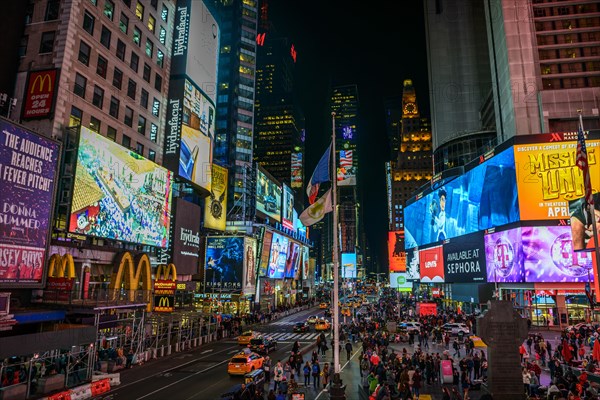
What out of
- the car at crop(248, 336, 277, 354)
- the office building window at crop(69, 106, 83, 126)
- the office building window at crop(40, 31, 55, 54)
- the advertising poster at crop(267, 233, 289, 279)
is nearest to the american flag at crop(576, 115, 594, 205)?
the car at crop(248, 336, 277, 354)

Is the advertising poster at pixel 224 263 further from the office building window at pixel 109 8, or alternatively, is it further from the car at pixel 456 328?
the office building window at pixel 109 8

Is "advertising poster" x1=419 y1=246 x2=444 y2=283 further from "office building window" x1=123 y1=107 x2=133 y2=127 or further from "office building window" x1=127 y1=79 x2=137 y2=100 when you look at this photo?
"office building window" x1=127 y1=79 x2=137 y2=100

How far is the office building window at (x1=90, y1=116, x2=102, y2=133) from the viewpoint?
3660 cm

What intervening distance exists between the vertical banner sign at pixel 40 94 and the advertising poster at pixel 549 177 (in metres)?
52.7

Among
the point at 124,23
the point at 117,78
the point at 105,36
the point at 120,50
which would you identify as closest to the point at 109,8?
the point at 124,23

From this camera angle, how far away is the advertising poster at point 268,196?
265ft

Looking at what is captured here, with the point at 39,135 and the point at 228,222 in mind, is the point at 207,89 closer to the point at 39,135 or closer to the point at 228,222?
the point at 228,222

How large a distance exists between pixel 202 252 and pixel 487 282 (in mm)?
43378

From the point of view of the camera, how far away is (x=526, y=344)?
122 feet

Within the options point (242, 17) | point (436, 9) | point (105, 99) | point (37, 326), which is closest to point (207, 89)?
point (105, 99)

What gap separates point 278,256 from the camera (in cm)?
8750

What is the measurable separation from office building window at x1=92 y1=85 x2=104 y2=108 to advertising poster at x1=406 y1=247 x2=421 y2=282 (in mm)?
81797

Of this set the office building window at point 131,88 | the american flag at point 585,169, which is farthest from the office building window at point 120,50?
the american flag at point 585,169

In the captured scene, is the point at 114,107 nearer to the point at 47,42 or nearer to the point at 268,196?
the point at 47,42
